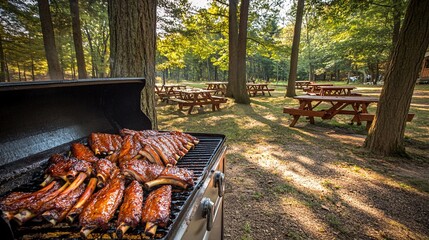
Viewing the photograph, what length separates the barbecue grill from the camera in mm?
1002

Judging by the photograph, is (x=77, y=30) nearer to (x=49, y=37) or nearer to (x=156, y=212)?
(x=49, y=37)

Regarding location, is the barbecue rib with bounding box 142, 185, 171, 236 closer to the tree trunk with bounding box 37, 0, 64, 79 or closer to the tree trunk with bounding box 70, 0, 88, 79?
the tree trunk with bounding box 37, 0, 64, 79

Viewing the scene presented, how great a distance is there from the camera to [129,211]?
1020 millimetres

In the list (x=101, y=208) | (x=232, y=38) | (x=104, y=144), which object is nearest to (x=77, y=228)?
(x=101, y=208)

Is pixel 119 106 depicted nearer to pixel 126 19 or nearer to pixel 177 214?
pixel 126 19

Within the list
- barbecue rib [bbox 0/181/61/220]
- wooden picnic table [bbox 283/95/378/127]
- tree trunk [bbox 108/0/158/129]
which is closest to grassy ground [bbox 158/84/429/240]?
wooden picnic table [bbox 283/95/378/127]

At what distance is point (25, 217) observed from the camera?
1.00 meters

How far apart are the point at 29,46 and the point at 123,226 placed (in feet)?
64.7

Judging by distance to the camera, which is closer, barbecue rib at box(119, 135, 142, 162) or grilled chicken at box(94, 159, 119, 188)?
grilled chicken at box(94, 159, 119, 188)

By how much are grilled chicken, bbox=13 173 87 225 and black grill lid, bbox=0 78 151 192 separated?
0.47m

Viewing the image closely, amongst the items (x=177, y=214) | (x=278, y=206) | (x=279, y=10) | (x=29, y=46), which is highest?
(x=279, y=10)

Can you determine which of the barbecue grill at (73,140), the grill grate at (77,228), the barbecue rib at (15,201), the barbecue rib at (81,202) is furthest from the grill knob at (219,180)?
the barbecue rib at (15,201)

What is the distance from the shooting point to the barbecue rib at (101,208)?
96 cm

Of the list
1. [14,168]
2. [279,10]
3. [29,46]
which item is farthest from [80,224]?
[29,46]
